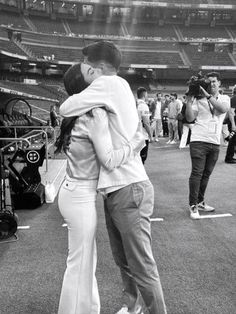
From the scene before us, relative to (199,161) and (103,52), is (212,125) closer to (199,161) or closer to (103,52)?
(199,161)

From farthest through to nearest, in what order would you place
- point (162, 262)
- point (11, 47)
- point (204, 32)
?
point (204, 32) < point (11, 47) < point (162, 262)

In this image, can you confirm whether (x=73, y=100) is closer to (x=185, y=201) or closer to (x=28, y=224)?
(x=28, y=224)

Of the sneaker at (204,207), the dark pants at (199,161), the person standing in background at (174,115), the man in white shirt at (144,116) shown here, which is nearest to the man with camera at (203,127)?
the dark pants at (199,161)

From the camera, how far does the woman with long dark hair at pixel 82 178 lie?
159cm

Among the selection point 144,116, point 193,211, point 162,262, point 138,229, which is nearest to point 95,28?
point 144,116

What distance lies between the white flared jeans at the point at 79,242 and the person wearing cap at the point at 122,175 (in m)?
0.09

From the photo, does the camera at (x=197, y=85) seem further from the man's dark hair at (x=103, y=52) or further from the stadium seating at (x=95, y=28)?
the stadium seating at (x=95, y=28)

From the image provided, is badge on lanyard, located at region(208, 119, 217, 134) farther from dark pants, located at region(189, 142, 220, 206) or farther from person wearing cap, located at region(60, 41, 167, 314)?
person wearing cap, located at region(60, 41, 167, 314)

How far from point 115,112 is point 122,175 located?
0.31 meters

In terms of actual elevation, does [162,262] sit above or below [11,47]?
below

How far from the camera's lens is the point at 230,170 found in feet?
23.2

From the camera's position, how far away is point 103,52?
1.62 meters

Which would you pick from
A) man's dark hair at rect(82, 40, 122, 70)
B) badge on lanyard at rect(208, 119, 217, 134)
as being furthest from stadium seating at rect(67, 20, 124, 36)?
man's dark hair at rect(82, 40, 122, 70)

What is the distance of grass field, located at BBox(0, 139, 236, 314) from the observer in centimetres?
236
